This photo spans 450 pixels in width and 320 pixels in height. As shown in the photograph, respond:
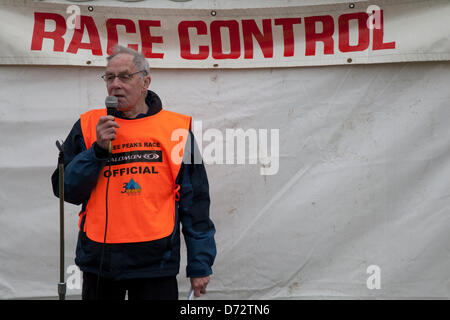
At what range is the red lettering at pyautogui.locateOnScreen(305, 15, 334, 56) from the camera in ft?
9.79

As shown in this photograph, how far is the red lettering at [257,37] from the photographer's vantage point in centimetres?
302

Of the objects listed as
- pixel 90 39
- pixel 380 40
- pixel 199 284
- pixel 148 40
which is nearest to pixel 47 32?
pixel 90 39

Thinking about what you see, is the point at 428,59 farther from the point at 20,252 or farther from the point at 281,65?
the point at 20,252

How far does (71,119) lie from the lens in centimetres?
306

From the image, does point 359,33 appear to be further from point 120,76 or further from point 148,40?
point 120,76

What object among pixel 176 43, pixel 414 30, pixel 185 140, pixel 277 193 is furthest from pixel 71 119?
pixel 414 30

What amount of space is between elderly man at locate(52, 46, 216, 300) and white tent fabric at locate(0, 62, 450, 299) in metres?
1.02

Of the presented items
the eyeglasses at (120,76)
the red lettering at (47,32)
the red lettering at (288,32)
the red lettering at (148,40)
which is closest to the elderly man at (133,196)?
the eyeglasses at (120,76)

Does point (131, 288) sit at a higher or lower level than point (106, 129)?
lower

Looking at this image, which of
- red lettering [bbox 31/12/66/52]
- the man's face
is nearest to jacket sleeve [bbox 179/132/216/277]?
the man's face

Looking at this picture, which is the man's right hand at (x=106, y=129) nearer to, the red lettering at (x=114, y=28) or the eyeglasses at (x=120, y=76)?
the eyeglasses at (x=120, y=76)

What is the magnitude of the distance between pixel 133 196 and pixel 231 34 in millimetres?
A: 1539

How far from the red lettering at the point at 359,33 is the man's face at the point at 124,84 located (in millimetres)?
1553

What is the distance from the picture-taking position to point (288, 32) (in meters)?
3.02
